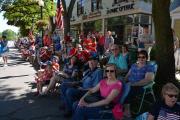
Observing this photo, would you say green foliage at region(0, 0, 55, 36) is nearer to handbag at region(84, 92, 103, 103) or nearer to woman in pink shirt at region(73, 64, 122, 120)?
handbag at region(84, 92, 103, 103)

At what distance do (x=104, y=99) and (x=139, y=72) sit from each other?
1.82m

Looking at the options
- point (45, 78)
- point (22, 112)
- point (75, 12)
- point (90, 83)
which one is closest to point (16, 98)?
point (45, 78)

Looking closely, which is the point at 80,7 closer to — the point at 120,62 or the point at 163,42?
the point at 163,42

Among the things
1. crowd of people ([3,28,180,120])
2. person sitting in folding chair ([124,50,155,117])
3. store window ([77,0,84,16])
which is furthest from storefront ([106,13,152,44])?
person sitting in folding chair ([124,50,155,117])

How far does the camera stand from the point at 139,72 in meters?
8.11

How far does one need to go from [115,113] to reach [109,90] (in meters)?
0.52

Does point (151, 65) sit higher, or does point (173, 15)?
point (173, 15)

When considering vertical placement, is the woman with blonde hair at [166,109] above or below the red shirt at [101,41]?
below

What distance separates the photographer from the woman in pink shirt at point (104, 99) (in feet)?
20.9

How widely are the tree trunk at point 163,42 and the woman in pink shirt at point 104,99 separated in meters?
3.94

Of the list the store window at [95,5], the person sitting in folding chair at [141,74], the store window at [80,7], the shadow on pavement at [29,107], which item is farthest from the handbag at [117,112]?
the store window at [80,7]

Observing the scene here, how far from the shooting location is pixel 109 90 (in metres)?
6.61

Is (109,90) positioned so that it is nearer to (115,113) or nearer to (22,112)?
(115,113)

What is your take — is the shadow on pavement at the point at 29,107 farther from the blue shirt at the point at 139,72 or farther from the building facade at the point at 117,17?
the building facade at the point at 117,17
